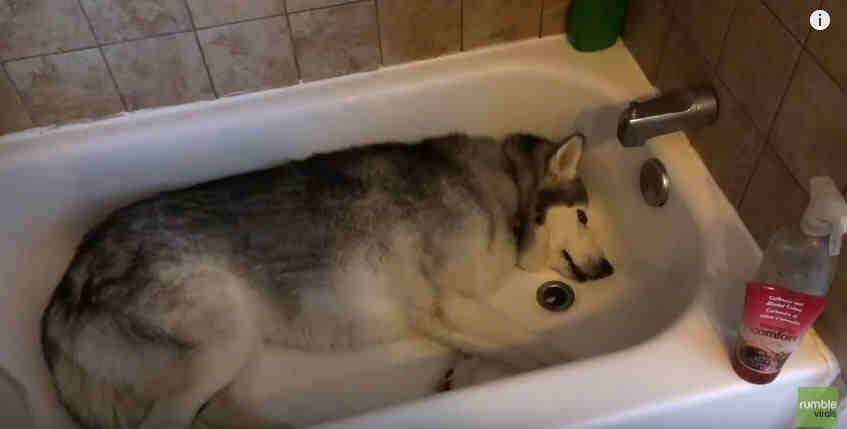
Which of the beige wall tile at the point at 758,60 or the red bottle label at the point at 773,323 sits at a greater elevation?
the beige wall tile at the point at 758,60

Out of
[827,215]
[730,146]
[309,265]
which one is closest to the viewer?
[827,215]

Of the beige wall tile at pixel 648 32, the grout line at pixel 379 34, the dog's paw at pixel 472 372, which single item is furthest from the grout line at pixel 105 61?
the beige wall tile at pixel 648 32

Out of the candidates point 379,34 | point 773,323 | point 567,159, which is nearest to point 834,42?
point 773,323

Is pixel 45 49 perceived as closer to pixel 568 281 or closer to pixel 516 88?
pixel 516 88

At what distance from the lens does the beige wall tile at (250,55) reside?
144 cm

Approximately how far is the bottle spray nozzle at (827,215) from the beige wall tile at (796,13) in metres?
0.25

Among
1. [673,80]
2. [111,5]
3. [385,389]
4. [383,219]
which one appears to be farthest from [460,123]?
[111,5]

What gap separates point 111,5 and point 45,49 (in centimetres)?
17

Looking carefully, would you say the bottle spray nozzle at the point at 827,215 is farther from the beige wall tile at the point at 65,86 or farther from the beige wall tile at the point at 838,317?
the beige wall tile at the point at 65,86

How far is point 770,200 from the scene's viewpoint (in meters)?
1.19

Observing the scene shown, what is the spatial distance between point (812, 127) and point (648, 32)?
536mm

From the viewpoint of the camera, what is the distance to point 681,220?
137 cm

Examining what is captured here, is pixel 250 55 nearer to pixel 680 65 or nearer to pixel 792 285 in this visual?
pixel 680 65

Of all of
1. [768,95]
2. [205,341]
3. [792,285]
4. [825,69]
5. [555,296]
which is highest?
[825,69]
